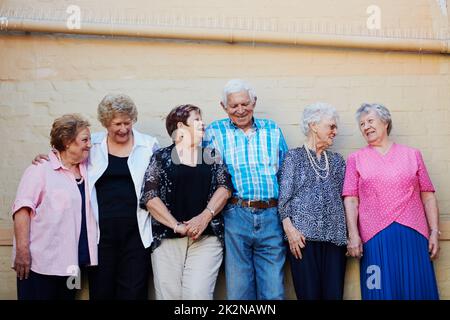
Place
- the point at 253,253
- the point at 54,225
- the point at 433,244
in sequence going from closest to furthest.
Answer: the point at 54,225 → the point at 253,253 → the point at 433,244

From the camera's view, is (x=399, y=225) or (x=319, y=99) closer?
(x=399, y=225)

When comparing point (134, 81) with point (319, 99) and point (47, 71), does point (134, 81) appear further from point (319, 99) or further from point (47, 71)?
point (319, 99)

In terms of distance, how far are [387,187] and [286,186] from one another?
0.74m

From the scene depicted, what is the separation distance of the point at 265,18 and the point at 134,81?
1.24m

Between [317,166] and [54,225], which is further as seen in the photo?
[317,166]

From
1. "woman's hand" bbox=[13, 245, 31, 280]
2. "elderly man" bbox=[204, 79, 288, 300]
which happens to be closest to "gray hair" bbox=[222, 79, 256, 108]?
"elderly man" bbox=[204, 79, 288, 300]

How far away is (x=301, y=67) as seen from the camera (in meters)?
6.66

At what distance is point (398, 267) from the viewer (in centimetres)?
567

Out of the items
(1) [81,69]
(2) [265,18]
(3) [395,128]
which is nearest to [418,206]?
(3) [395,128]

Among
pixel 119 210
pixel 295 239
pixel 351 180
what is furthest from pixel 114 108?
pixel 351 180

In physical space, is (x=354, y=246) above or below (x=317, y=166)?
below

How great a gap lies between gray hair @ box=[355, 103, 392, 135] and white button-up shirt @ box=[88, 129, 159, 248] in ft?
5.17

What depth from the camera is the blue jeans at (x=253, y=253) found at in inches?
220

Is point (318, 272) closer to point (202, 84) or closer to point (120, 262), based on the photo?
point (120, 262)
